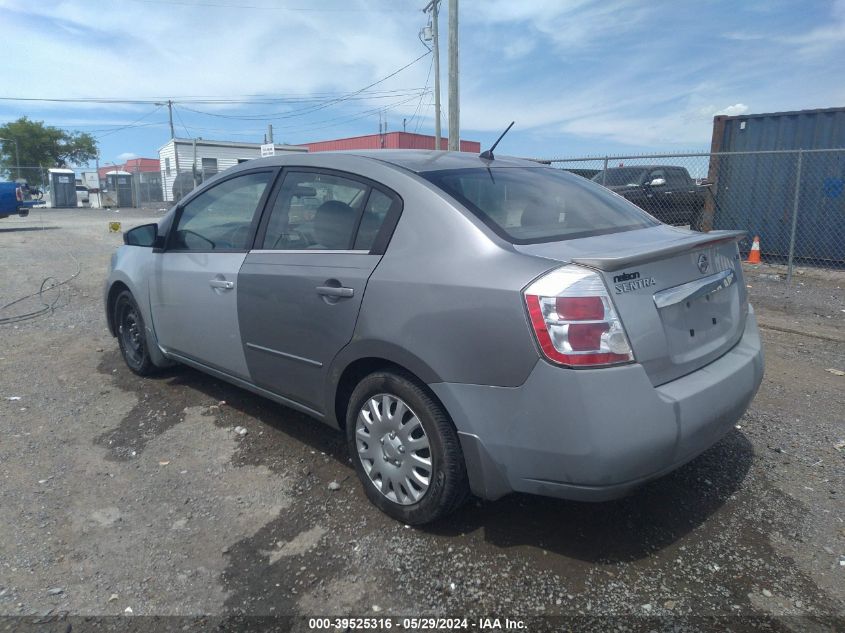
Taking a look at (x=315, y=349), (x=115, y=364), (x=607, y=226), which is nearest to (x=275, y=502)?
(x=315, y=349)

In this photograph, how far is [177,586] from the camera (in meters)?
2.49

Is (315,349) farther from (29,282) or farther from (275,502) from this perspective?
(29,282)

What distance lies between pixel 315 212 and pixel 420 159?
2.04ft

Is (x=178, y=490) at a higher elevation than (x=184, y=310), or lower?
lower

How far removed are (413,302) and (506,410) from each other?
1.97 ft

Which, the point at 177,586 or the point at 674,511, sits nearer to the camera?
the point at 177,586

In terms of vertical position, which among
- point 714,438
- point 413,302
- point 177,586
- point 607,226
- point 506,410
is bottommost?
point 177,586

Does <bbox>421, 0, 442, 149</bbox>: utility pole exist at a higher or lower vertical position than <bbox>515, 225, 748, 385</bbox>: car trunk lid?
higher

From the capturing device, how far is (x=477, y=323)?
2363 mm

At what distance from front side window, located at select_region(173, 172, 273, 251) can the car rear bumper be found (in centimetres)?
184

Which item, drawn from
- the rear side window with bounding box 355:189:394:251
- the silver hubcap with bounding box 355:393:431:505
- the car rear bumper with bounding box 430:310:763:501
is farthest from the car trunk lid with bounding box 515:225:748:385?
the silver hubcap with bounding box 355:393:431:505

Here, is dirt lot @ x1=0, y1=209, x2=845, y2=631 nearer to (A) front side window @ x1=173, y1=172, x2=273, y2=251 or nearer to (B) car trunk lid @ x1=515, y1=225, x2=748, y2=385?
(B) car trunk lid @ x1=515, y1=225, x2=748, y2=385

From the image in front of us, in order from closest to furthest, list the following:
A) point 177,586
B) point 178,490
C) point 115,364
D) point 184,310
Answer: point 177,586 → point 178,490 → point 184,310 → point 115,364

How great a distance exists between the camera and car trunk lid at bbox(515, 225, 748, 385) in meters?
2.30
